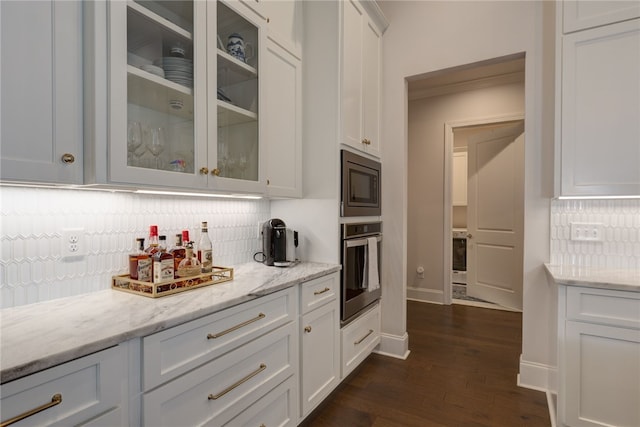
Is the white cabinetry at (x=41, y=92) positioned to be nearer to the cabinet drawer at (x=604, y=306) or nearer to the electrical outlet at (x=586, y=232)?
the cabinet drawer at (x=604, y=306)

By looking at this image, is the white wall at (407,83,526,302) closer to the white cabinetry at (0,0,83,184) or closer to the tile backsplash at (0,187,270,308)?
the tile backsplash at (0,187,270,308)

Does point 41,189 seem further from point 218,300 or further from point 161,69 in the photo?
point 218,300

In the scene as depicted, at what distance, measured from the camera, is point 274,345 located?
60.7 inches

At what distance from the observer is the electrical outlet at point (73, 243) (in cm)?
130

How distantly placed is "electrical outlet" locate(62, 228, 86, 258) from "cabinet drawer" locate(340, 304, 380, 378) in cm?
149

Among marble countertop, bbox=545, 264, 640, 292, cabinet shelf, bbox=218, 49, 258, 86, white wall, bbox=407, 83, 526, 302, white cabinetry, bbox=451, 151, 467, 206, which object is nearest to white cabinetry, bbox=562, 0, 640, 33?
marble countertop, bbox=545, 264, 640, 292

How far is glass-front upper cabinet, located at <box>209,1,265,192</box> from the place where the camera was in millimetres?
1606

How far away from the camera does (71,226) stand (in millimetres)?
1324

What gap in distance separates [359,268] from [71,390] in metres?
1.77

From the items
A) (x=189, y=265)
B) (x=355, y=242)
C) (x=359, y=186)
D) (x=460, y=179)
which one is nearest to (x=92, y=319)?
(x=189, y=265)

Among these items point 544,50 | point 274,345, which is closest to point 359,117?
point 544,50

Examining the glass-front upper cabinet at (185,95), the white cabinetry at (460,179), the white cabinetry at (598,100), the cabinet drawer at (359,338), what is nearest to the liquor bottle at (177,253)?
the glass-front upper cabinet at (185,95)

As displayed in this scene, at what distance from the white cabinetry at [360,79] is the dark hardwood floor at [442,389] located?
1.68 meters

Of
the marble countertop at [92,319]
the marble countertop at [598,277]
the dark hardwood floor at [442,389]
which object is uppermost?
the marble countertop at [92,319]
